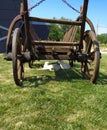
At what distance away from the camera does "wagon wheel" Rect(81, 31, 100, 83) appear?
239 inches

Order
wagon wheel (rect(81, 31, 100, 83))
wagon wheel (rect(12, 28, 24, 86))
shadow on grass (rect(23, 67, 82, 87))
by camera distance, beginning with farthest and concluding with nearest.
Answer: shadow on grass (rect(23, 67, 82, 87))
wagon wheel (rect(81, 31, 100, 83))
wagon wheel (rect(12, 28, 24, 86))

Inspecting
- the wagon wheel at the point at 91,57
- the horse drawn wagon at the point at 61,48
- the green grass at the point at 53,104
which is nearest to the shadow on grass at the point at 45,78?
the green grass at the point at 53,104

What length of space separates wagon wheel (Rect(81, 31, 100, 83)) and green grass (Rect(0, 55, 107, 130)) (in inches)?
9.0

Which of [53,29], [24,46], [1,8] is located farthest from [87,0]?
[53,29]

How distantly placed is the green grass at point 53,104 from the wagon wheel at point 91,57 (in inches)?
9.0

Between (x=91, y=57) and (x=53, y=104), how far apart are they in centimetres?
210

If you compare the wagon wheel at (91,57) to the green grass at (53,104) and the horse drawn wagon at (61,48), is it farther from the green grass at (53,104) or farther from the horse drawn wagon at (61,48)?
the green grass at (53,104)

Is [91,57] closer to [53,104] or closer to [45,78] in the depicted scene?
[45,78]

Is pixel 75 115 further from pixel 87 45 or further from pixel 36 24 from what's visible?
pixel 36 24

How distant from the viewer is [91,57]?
6512mm

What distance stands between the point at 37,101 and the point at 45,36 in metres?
15.0

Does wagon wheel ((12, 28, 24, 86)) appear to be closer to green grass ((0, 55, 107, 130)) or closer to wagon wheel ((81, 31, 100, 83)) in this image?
green grass ((0, 55, 107, 130))

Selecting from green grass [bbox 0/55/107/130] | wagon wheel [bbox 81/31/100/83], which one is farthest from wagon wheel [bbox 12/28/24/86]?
wagon wheel [bbox 81/31/100/83]

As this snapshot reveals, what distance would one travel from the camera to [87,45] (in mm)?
6875
